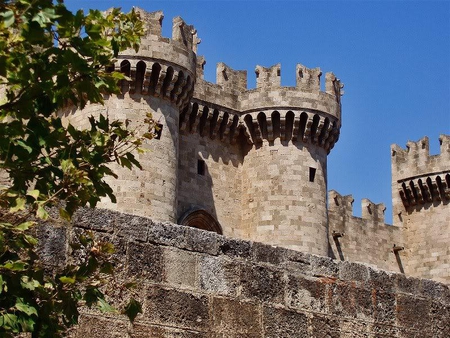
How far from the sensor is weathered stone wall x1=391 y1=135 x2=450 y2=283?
3306 cm

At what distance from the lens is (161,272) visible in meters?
6.07

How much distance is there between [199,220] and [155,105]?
3.46 metres

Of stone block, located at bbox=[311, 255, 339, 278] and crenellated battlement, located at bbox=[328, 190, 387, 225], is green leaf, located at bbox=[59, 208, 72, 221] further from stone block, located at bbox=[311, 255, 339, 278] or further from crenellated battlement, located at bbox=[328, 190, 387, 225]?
crenellated battlement, located at bbox=[328, 190, 387, 225]

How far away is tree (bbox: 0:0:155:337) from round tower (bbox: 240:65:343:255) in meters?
21.0

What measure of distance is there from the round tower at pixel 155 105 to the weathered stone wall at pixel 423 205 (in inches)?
463

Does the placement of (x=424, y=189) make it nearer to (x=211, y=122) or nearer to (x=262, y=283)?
(x=211, y=122)

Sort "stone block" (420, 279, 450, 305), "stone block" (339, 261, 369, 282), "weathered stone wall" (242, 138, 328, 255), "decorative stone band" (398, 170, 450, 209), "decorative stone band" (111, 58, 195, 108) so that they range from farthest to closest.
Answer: "decorative stone band" (398, 170, 450, 209)
"weathered stone wall" (242, 138, 328, 255)
"decorative stone band" (111, 58, 195, 108)
"stone block" (420, 279, 450, 305)
"stone block" (339, 261, 369, 282)

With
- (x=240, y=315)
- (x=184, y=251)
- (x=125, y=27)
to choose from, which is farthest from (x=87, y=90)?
(x=240, y=315)

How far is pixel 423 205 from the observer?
111 feet

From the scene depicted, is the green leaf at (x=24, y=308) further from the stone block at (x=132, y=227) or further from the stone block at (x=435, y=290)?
the stone block at (x=435, y=290)

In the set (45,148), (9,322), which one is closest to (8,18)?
(45,148)

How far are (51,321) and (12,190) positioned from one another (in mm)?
662

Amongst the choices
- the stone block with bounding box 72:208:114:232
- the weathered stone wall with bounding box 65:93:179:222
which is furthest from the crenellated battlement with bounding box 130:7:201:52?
the stone block with bounding box 72:208:114:232

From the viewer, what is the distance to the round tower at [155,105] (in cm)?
2261
